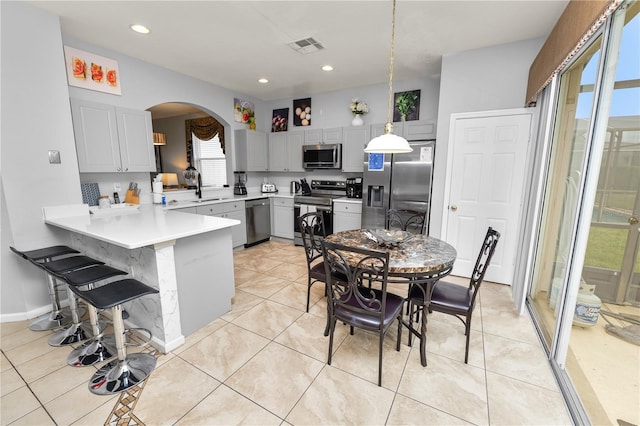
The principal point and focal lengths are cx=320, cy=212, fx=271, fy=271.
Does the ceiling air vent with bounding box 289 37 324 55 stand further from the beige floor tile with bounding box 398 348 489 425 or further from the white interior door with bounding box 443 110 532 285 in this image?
the beige floor tile with bounding box 398 348 489 425

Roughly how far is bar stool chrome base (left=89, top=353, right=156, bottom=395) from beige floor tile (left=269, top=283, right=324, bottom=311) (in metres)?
1.26

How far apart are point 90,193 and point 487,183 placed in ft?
15.4

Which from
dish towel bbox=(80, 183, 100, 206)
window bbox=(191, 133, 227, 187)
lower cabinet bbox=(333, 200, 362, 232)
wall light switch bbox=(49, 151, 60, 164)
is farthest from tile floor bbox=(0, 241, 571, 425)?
window bbox=(191, 133, 227, 187)

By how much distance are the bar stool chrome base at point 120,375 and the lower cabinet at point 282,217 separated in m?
3.26

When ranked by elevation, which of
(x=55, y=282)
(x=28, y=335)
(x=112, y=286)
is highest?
(x=112, y=286)

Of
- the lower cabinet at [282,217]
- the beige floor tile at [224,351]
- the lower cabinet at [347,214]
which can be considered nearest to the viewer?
the beige floor tile at [224,351]

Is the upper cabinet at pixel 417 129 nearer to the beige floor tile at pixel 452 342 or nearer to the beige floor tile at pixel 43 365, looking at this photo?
the beige floor tile at pixel 452 342

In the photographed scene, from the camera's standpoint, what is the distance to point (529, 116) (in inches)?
118

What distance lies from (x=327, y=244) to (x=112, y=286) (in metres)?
1.49

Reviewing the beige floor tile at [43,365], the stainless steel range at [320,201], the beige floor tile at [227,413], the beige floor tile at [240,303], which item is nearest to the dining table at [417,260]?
the beige floor tile at [227,413]

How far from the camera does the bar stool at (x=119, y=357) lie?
1.71 m

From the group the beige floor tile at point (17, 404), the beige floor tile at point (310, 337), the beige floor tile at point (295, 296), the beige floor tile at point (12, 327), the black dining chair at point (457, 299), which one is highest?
the black dining chair at point (457, 299)

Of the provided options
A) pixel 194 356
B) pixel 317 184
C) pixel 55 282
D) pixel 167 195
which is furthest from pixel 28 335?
pixel 317 184

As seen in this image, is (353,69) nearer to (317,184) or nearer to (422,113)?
(422,113)
